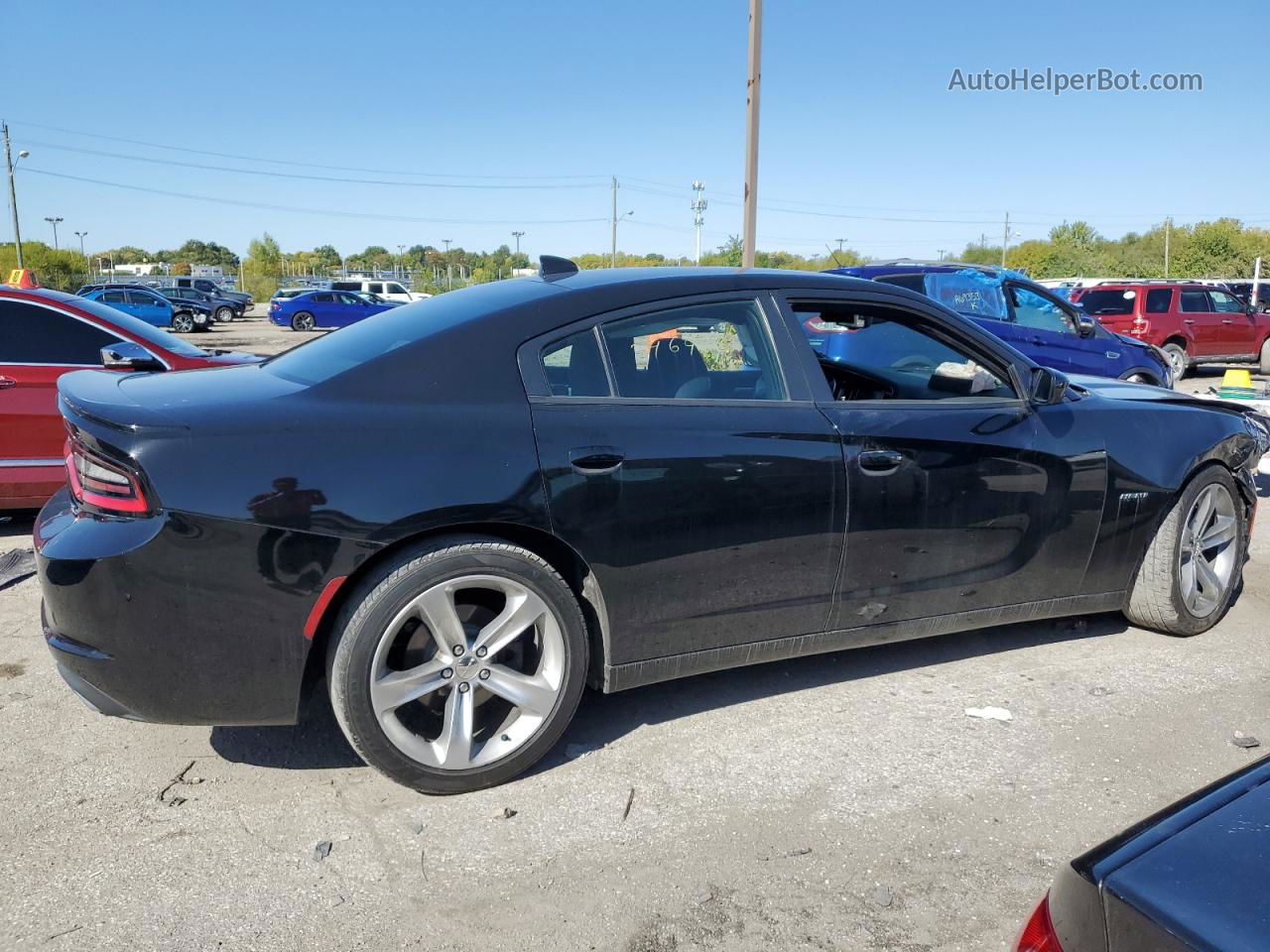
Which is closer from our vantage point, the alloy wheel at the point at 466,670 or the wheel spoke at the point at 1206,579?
the alloy wheel at the point at 466,670

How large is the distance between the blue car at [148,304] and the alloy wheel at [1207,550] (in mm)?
34302

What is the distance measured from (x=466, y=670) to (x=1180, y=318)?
18549mm

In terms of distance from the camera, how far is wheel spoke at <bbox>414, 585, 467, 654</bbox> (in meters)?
3.00

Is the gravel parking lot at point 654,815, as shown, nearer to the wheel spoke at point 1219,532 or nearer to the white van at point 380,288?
the wheel spoke at point 1219,532

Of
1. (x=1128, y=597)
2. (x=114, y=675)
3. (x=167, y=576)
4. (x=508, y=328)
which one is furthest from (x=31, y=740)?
(x=1128, y=597)

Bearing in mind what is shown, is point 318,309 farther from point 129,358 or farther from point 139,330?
point 129,358

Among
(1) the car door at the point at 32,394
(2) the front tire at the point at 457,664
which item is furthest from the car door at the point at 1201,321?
(2) the front tire at the point at 457,664

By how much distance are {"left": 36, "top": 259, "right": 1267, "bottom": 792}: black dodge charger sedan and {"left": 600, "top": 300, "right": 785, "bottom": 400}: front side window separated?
10mm

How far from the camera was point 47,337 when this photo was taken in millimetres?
Result: 6246

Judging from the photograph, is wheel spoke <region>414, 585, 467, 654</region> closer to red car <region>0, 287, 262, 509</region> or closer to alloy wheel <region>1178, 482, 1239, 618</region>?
alloy wheel <region>1178, 482, 1239, 618</region>

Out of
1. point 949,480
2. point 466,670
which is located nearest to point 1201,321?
point 949,480

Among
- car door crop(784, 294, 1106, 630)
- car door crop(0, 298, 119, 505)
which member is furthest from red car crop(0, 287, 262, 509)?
car door crop(784, 294, 1106, 630)

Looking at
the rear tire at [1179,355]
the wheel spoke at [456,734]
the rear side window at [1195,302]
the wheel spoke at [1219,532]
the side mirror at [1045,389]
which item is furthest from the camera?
the rear side window at [1195,302]

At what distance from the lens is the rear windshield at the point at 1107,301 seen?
59.7ft
